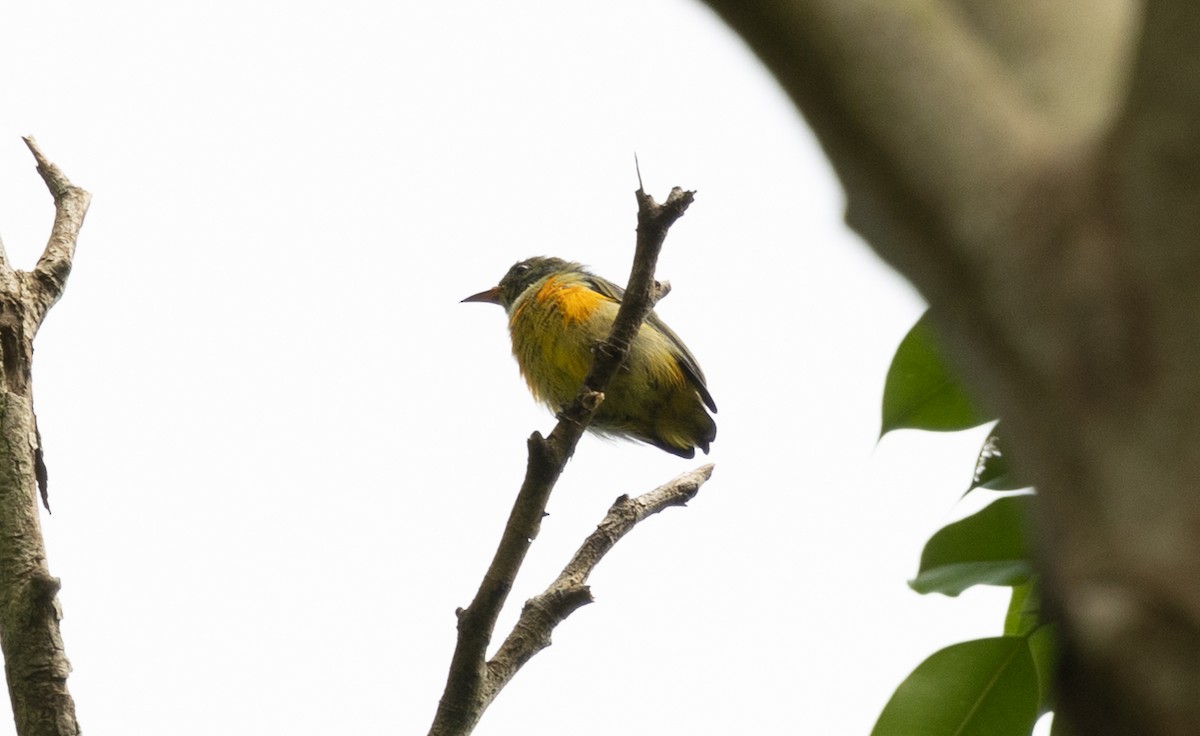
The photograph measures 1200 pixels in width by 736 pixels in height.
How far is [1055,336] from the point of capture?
68 centimetres

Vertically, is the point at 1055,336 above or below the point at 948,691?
below

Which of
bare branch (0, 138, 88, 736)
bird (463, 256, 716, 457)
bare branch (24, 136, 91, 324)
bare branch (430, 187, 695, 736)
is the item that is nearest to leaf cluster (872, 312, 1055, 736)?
bare branch (430, 187, 695, 736)

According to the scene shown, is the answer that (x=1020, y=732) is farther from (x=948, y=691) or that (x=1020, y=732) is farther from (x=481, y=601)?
(x=481, y=601)

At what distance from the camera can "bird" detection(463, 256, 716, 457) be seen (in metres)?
5.85

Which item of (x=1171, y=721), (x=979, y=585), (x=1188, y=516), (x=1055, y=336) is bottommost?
(x=1171, y=721)

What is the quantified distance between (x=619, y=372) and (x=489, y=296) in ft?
5.59

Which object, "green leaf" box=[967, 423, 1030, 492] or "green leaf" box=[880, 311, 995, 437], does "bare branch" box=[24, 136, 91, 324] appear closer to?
"green leaf" box=[880, 311, 995, 437]

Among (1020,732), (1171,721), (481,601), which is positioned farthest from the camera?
(481,601)

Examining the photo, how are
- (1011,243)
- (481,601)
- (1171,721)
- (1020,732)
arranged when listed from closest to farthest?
(1171,721)
(1011,243)
(1020,732)
(481,601)

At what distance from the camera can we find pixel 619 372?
18.7ft

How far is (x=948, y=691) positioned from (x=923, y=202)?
4.72 ft

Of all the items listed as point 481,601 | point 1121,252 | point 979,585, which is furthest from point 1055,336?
point 481,601

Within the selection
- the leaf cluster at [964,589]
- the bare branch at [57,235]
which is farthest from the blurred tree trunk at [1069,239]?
the bare branch at [57,235]

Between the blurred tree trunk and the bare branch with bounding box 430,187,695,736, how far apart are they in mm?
2016
